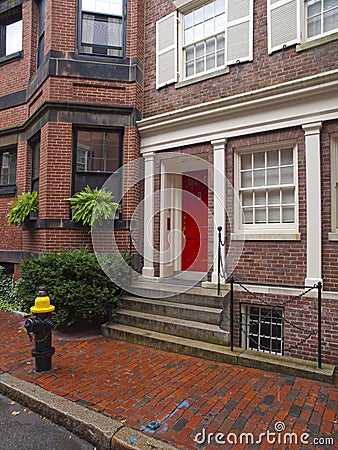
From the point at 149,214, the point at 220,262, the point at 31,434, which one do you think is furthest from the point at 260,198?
the point at 31,434

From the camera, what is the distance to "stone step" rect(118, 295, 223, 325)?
5.43 m

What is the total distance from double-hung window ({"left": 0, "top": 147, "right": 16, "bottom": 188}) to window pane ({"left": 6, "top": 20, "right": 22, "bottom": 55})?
297 centimetres

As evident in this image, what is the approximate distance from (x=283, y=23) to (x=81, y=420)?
22.1 ft

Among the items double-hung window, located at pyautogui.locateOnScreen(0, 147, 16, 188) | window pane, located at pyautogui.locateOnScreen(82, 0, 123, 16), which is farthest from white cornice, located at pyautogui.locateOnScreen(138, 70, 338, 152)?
double-hung window, located at pyautogui.locateOnScreen(0, 147, 16, 188)

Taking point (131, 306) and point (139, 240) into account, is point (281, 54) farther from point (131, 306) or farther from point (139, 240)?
point (131, 306)

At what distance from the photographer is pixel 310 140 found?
5.38 metres

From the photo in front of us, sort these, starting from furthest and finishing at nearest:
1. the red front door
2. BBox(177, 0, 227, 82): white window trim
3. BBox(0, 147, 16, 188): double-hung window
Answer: BBox(0, 147, 16, 188): double-hung window
the red front door
BBox(177, 0, 227, 82): white window trim

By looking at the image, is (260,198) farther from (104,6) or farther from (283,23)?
(104,6)

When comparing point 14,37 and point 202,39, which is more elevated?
point 14,37

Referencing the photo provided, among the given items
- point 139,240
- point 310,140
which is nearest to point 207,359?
point 139,240

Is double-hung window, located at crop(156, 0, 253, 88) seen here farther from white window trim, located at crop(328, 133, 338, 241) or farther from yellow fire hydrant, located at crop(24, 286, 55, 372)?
yellow fire hydrant, located at crop(24, 286, 55, 372)

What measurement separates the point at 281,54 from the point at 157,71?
294cm

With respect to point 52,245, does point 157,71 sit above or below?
above

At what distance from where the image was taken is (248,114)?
237 inches
